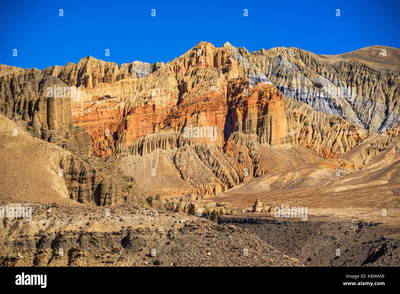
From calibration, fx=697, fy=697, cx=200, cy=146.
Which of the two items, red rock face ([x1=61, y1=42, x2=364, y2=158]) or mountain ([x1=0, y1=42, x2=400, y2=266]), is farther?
red rock face ([x1=61, y1=42, x2=364, y2=158])

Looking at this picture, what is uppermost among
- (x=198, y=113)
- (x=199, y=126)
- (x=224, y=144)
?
(x=198, y=113)

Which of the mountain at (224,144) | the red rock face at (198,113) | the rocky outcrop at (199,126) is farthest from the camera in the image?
the red rock face at (198,113)

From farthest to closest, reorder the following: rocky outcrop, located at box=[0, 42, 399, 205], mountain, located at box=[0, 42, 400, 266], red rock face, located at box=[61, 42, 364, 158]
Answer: red rock face, located at box=[61, 42, 364, 158]
rocky outcrop, located at box=[0, 42, 399, 205]
mountain, located at box=[0, 42, 400, 266]

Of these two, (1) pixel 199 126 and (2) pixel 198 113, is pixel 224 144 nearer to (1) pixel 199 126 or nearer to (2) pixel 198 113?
(1) pixel 199 126

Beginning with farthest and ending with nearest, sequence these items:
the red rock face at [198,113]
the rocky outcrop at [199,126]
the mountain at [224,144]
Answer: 1. the red rock face at [198,113]
2. the rocky outcrop at [199,126]
3. the mountain at [224,144]

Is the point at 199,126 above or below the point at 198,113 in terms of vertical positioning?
below

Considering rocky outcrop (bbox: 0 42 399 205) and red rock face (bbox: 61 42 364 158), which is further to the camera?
red rock face (bbox: 61 42 364 158)

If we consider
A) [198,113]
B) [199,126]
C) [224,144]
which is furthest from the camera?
[198,113]

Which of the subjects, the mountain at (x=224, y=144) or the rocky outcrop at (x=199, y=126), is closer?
the mountain at (x=224, y=144)

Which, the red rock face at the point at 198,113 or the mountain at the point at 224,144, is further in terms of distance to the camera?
the red rock face at the point at 198,113

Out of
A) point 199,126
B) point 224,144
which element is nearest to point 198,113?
point 199,126

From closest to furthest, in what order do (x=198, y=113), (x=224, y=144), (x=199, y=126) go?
(x=224, y=144) → (x=199, y=126) → (x=198, y=113)

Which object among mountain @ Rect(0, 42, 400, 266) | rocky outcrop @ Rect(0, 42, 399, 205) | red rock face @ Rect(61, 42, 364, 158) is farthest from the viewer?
red rock face @ Rect(61, 42, 364, 158)
